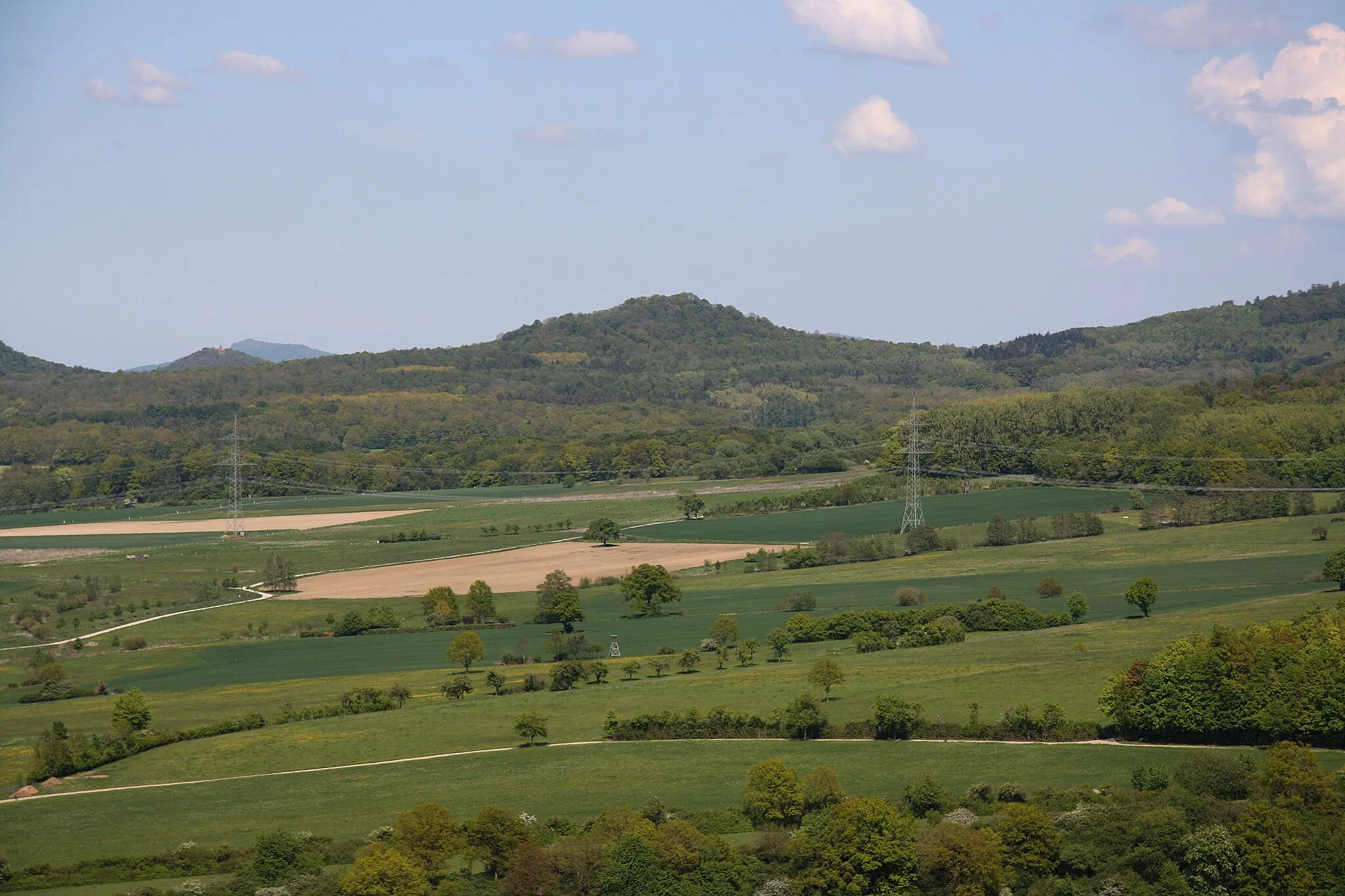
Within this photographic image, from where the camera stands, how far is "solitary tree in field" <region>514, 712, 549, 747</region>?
56.8 m

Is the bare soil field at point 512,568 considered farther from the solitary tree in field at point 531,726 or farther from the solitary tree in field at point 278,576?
the solitary tree in field at point 531,726

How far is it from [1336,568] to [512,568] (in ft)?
183

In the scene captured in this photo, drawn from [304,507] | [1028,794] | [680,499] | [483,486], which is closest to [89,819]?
[1028,794]

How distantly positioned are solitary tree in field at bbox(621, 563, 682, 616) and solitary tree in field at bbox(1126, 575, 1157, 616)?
2625 cm

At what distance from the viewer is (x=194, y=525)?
138750 mm

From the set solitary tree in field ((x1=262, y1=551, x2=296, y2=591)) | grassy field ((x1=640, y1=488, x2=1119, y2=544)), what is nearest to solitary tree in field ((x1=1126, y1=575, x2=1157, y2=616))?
grassy field ((x1=640, y1=488, x2=1119, y2=544))

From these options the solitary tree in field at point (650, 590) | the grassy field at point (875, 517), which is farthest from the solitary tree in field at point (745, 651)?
the grassy field at point (875, 517)

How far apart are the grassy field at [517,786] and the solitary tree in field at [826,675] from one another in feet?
21.5

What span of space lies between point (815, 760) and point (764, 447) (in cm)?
12885

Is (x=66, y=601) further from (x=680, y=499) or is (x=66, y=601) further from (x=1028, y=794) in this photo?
(x=1028, y=794)

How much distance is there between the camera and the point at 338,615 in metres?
89.3

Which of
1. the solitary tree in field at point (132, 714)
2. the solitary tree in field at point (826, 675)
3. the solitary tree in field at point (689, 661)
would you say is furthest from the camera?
the solitary tree in field at point (689, 661)

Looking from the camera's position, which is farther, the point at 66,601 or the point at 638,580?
the point at 66,601

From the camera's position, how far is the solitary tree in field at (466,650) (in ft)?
238
